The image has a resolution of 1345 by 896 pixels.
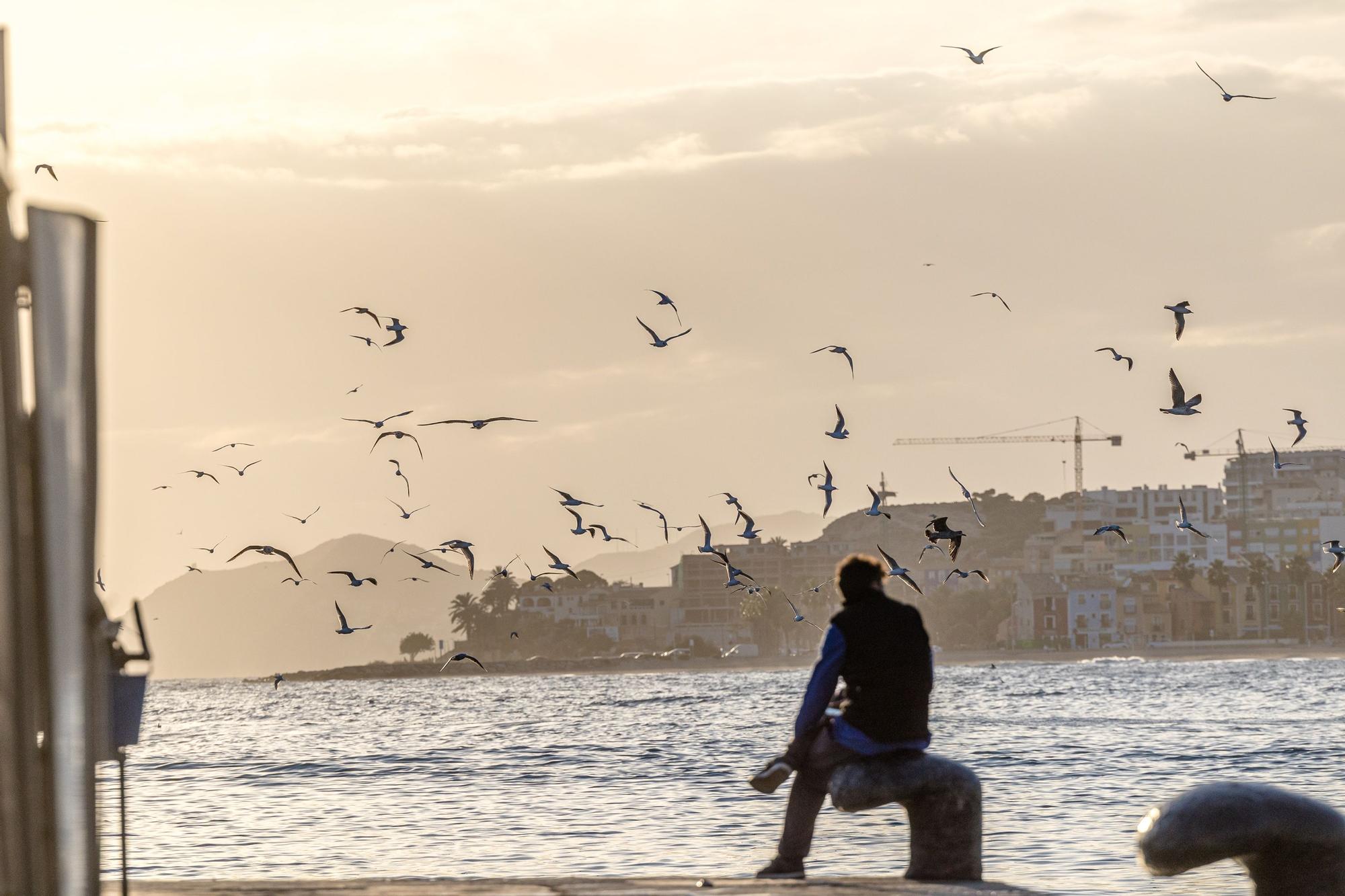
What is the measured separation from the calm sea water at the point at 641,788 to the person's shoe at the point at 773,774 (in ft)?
23.0

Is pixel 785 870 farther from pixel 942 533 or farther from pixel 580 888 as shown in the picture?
pixel 942 533

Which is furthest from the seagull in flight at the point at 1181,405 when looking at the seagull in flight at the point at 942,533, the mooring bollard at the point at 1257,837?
the mooring bollard at the point at 1257,837

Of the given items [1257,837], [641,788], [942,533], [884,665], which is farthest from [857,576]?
[942,533]

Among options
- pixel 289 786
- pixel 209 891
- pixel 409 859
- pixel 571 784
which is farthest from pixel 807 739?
pixel 289 786

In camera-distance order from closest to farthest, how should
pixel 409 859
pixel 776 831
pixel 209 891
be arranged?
pixel 209 891 < pixel 409 859 < pixel 776 831

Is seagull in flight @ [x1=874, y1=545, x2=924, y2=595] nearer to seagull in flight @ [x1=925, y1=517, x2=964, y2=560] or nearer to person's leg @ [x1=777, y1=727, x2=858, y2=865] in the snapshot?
seagull in flight @ [x1=925, y1=517, x2=964, y2=560]

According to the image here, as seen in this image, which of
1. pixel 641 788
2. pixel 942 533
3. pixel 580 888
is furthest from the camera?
pixel 942 533

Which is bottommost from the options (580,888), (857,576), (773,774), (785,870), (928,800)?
(785,870)

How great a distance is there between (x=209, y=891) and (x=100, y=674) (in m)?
2.98

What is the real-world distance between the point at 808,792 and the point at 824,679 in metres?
0.75

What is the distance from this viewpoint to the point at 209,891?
8914 mm

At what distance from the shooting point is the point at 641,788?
30328mm

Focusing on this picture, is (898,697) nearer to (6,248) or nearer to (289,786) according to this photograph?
(6,248)

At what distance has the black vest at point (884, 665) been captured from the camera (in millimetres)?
9266
